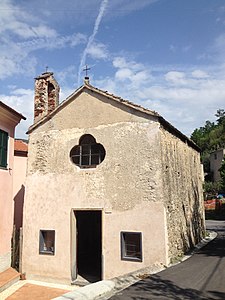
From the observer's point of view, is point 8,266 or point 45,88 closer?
point 8,266

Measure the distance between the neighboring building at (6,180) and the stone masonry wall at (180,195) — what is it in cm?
A: 685

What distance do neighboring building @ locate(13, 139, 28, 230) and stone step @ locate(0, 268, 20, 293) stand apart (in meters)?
3.04

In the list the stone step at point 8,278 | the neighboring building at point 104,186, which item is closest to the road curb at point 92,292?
the neighboring building at point 104,186

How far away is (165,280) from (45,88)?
10248mm

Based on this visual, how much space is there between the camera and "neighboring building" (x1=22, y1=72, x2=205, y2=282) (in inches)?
416

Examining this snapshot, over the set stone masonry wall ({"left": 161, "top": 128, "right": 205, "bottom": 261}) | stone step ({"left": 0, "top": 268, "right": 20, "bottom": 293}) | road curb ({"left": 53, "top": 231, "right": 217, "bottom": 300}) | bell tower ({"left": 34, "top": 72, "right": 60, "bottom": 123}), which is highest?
bell tower ({"left": 34, "top": 72, "right": 60, "bottom": 123})

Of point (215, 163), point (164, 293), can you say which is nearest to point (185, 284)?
point (164, 293)

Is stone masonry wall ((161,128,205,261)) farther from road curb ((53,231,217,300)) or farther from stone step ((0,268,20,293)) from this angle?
Answer: stone step ((0,268,20,293))

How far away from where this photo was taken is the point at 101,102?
12.1 m

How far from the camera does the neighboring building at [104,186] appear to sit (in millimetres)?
10570

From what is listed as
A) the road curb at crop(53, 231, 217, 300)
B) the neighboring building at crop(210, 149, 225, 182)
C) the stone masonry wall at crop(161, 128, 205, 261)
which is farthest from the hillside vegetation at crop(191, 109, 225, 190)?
the road curb at crop(53, 231, 217, 300)

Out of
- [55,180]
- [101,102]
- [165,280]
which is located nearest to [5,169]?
[55,180]

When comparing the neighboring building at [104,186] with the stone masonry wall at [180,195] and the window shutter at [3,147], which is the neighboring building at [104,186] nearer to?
the stone masonry wall at [180,195]

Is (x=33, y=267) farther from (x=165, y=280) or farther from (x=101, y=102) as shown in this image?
(x=101, y=102)
